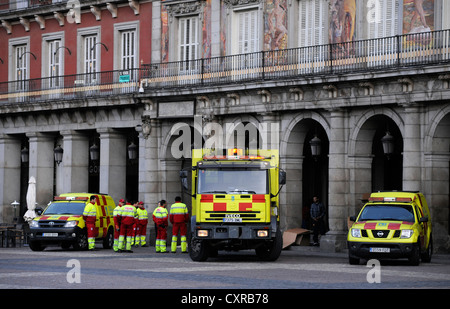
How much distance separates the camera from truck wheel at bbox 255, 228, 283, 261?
30094 millimetres

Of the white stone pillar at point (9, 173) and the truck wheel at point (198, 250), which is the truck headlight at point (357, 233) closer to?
the truck wheel at point (198, 250)

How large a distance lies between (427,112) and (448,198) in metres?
2.73

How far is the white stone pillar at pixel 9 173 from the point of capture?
5184 centimetres

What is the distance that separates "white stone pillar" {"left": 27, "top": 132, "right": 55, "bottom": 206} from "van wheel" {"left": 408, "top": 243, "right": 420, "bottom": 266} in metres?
25.3

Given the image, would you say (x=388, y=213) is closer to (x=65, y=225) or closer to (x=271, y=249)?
(x=271, y=249)

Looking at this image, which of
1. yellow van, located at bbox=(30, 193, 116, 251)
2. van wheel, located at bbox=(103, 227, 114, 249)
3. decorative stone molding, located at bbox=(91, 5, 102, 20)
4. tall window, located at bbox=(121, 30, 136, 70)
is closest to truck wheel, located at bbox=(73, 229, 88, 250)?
yellow van, located at bbox=(30, 193, 116, 251)

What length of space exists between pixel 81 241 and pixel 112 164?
11.4 meters

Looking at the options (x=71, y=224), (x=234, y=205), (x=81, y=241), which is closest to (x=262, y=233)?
(x=234, y=205)

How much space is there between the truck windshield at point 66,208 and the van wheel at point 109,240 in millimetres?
1905

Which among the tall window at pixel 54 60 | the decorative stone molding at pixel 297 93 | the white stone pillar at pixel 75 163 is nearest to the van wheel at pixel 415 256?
the decorative stone molding at pixel 297 93

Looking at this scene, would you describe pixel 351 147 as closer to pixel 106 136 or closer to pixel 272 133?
pixel 272 133

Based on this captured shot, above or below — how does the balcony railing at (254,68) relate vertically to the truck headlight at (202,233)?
above

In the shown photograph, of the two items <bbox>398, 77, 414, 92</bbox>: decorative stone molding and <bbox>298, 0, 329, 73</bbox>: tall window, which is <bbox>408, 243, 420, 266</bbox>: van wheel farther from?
<bbox>298, 0, 329, 73</bbox>: tall window
